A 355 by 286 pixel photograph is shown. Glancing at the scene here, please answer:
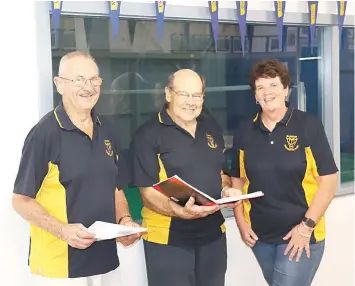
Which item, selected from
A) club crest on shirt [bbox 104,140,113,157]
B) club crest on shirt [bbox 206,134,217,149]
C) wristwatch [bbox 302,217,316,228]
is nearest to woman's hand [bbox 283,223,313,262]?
wristwatch [bbox 302,217,316,228]

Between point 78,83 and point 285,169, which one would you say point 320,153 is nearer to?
point 285,169

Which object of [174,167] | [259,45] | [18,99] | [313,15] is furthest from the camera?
[259,45]

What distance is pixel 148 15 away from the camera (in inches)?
99.6

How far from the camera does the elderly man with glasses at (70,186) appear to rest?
1.83m

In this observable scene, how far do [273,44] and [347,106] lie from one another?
0.71 meters

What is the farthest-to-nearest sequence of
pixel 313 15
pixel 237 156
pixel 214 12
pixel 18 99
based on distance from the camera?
1. pixel 313 15
2. pixel 214 12
3. pixel 237 156
4. pixel 18 99

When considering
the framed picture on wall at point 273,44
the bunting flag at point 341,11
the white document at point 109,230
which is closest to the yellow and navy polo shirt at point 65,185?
the white document at point 109,230

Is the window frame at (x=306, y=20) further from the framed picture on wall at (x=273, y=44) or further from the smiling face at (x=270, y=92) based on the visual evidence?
the smiling face at (x=270, y=92)

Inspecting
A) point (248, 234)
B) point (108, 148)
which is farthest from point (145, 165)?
point (248, 234)

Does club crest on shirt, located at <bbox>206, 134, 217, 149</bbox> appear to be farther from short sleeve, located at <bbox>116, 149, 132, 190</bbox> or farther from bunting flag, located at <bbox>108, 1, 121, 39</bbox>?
bunting flag, located at <bbox>108, 1, 121, 39</bbox>

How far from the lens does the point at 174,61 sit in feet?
9.34

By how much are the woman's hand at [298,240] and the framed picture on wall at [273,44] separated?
1258mm

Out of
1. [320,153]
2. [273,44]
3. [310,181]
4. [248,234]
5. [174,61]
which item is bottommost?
[248,234]

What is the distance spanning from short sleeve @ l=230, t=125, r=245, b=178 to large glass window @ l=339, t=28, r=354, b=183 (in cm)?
122
